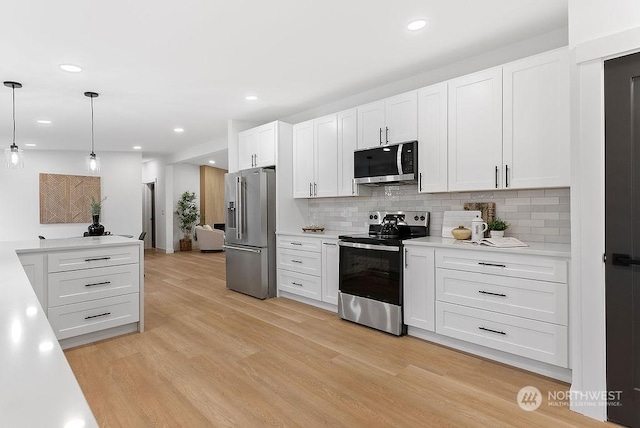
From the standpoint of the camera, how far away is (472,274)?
109 inches

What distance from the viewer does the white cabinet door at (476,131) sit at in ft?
9.41

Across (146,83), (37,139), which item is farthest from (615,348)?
(37,139)

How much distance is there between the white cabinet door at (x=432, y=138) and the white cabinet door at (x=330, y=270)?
3.92 ft

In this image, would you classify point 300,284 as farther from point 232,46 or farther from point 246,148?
point 232,46

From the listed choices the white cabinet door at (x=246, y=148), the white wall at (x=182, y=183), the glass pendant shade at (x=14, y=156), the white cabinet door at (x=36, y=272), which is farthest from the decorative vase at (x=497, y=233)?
the white wall at (x=182, y=183)

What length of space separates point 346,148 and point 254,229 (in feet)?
5.39

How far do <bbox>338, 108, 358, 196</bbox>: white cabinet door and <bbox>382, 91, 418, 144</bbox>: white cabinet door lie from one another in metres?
0.45

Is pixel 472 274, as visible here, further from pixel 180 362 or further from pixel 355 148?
pixel 180 362

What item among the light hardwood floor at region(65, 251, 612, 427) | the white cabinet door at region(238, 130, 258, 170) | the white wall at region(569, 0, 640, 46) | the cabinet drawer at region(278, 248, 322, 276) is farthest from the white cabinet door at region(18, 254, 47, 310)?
the white wall at region(569, 0, 640, 46)

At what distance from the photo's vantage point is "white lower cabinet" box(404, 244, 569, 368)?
2357 mm

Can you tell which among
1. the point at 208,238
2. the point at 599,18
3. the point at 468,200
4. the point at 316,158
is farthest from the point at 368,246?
the point at 208,238

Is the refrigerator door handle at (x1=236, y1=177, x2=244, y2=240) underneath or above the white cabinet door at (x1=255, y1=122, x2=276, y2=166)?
underneath

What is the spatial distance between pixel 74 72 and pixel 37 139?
4423 mm

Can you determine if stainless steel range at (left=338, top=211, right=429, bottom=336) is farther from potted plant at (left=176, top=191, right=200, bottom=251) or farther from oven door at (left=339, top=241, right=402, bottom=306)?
potted plant at (left=176, top=191, right=200, bottom=251)
